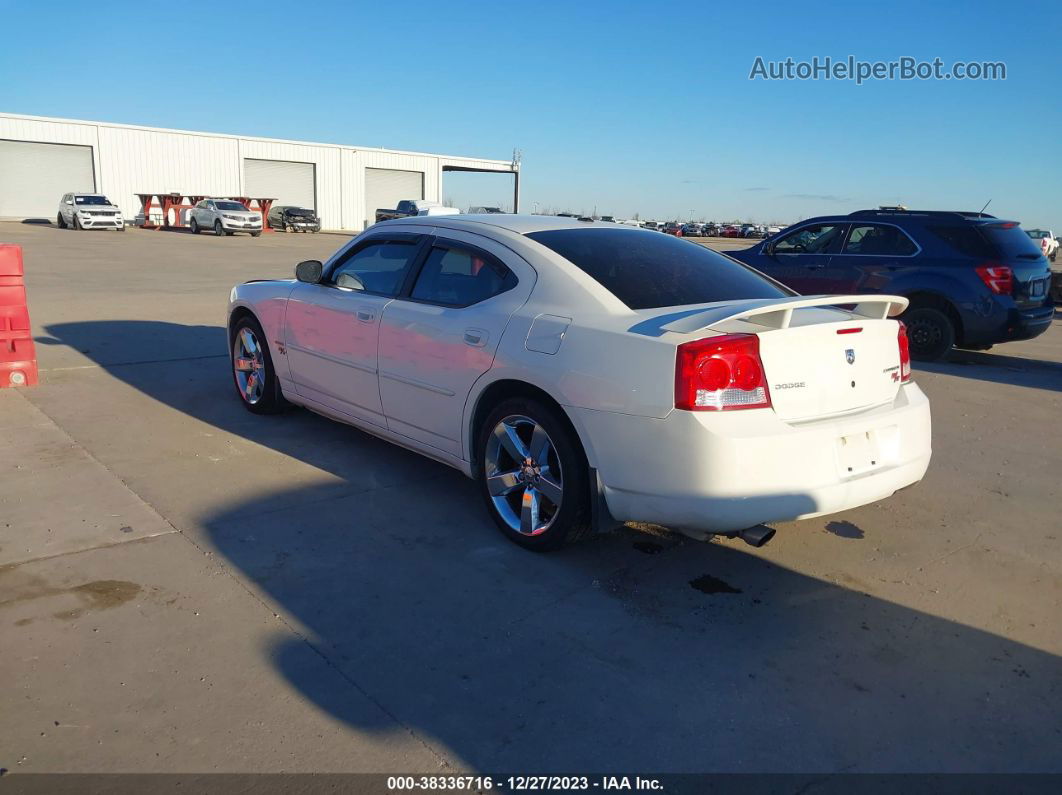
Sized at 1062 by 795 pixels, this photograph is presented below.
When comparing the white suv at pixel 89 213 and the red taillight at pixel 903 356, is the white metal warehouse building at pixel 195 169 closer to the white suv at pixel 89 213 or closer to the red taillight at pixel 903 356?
the white suv at pixel 89 213

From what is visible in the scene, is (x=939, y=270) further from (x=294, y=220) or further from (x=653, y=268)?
(x=294, y=220)

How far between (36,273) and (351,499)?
15.4 m

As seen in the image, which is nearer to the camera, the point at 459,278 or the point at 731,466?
the point at 731,466

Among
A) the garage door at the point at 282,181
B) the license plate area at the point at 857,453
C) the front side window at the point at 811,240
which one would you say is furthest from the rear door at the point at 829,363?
the garage door at the point at 282,181

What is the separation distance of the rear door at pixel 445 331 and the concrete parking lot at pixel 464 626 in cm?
51

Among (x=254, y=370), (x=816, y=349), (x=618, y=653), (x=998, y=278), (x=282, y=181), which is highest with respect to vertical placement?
(x=282, y=181)

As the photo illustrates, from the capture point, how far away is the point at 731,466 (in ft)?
10.8

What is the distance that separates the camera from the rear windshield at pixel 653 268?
158 inches

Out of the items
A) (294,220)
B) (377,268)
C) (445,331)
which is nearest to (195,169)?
(294,220)

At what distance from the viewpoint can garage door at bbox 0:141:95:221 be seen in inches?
1690

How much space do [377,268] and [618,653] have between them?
9.56 feet

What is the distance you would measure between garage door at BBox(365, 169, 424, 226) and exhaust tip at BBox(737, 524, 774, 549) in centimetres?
5443

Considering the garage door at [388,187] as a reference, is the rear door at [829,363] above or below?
below

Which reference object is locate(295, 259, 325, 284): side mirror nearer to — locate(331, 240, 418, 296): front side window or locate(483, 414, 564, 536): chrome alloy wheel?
locate(331, 240, 418, 296): front side window
